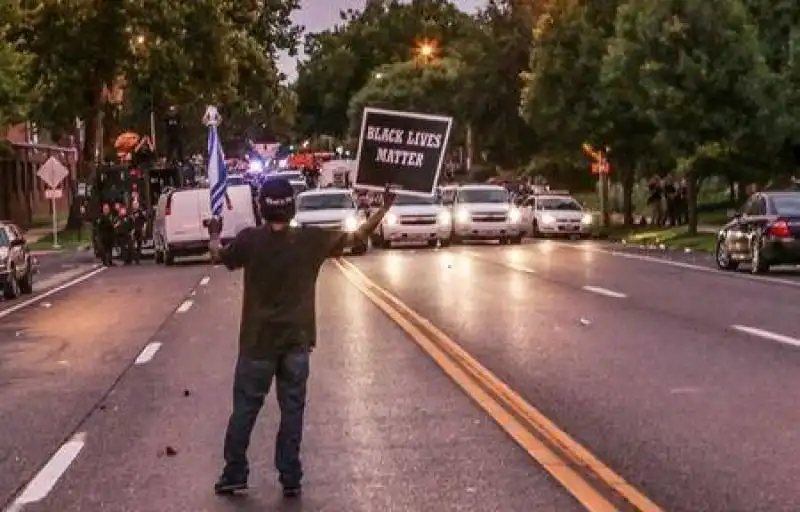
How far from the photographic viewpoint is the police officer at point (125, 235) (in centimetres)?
4103

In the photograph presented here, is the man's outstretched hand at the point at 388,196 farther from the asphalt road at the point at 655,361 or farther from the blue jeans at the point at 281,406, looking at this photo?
the asphalt road at the point at 655,361

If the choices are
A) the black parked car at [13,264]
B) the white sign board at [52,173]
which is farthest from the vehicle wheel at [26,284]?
the white sign board at [52,173]

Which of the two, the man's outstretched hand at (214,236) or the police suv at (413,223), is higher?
the man's outstretched hand at (214,236)

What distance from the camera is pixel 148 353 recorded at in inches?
677

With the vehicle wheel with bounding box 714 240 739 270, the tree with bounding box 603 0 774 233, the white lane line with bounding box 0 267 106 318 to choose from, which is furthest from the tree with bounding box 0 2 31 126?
the tree with bounding box 603 0 774 233

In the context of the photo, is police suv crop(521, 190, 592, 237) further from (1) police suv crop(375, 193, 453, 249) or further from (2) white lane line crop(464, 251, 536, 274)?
(2) white lane line crop(464, 251, 536, 274)

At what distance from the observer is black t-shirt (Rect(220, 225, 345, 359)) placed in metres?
8.65

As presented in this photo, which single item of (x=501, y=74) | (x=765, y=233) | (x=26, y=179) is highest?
(x=501, y=74)

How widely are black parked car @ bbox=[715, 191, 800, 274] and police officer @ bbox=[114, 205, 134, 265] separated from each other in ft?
55.9

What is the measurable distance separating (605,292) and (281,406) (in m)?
16.5

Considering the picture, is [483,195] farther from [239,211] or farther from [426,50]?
[426,50]

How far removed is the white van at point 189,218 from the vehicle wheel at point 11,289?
9560mm

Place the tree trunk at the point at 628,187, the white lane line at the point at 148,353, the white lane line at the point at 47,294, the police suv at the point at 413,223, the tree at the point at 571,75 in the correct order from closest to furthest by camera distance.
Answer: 1. the white lane line at the point at 148,353
2. the white lane line at the point at 47,294
3. the police suv at the point at 413,223
4. the tree at the point at 571,75
5. the tree trunk at the point at 628,187

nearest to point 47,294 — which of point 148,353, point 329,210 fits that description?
point 148,353
